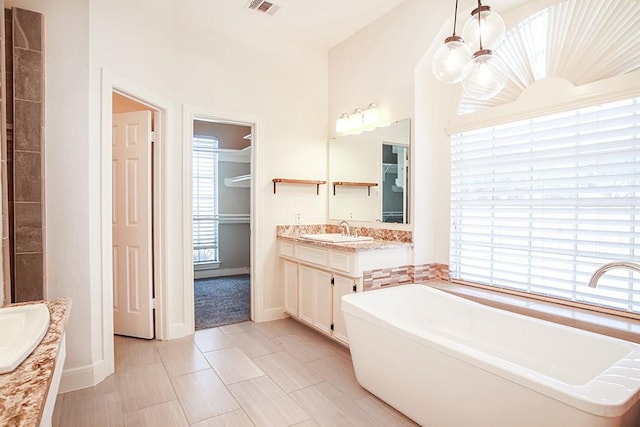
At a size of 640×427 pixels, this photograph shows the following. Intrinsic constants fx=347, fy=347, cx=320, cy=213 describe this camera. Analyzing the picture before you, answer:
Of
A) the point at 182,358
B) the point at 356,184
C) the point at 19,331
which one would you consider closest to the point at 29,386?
the point at 19,331

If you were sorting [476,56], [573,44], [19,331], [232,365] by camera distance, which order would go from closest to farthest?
[19,331]
[476,56]
[573,44]
[232,365]

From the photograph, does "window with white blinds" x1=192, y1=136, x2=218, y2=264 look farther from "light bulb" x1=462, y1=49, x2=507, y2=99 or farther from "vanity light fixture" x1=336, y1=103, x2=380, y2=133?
"light bulb" x1=462, y1=49, x2=507, y2=99

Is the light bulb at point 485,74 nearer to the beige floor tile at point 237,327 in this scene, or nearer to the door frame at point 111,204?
the door frame at point 111,204

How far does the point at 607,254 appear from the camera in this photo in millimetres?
2141

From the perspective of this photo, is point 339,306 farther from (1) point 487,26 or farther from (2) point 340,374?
(1) point 487,26

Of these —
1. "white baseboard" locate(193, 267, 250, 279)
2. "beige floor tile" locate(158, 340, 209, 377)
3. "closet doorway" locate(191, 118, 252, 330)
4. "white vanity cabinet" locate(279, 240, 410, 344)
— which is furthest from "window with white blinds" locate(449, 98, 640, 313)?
"white baseboard" locate(193, 267, 250, 279)

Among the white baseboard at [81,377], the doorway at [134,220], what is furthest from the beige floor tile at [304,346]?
the white baseboard at [81,377]

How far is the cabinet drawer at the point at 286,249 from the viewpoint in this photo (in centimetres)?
361

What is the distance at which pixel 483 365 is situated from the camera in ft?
5.05

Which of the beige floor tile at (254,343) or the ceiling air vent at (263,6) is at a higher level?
the ceiling air vent at (263,6)

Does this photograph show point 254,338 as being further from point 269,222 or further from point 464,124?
point 464,124

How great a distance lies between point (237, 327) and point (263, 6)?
121 inches

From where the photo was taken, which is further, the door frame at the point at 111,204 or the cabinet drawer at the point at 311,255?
the cabinet drawer at the point at 311,255

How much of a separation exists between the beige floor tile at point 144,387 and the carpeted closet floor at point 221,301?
2.98ft
